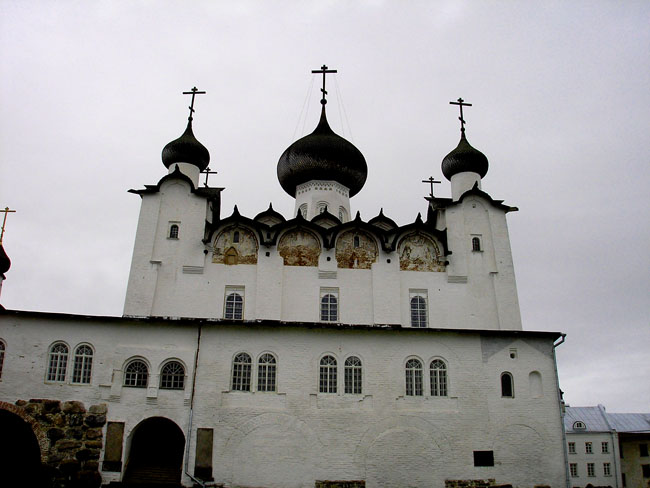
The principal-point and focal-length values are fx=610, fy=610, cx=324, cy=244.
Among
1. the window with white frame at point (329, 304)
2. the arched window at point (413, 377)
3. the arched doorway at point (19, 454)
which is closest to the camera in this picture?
the arched doorway at point (19, 454)

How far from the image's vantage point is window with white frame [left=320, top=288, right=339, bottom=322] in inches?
690

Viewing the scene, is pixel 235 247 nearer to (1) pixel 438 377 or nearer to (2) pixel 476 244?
(1) pixel 438 377

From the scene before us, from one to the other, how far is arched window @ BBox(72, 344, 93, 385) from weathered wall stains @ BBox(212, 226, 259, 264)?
4.40 metres

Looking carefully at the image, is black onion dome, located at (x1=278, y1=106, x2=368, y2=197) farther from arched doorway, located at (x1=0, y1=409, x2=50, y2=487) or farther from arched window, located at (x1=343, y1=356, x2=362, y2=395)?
arched doorway, located at (x1=0, y1=409, x2=50, y2=487)

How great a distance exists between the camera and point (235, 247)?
18156mm

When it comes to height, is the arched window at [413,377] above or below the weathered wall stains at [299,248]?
below

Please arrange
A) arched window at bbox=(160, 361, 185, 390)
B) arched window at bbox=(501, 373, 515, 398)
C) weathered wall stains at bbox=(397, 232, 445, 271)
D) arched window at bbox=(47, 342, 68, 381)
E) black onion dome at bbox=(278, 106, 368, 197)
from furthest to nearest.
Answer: black onion dome at bbox=(278, 106, 368, 197) → weathered wall stains at bbox=(397, 232, 445, 271) → arched window at bbox=(501, 373, 515, 398) → arched window at bbox=(160, 361, 185, 390) → arched window at bbox=(47, 342, 68, 381)

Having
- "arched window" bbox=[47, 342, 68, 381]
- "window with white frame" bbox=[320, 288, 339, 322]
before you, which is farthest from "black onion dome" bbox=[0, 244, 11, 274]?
"window with white frame" bbox=[320, 288, 339, 322]

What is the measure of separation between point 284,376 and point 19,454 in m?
6.69

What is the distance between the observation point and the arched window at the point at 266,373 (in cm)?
1532


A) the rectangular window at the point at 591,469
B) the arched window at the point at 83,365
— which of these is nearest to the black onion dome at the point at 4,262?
the arched window at the point at 83,365

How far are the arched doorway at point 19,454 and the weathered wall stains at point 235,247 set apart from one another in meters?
6.52

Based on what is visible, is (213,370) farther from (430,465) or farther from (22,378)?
(430,465)

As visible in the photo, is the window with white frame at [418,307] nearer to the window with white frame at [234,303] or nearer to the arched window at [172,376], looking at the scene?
the window with white frame at [234,303]
